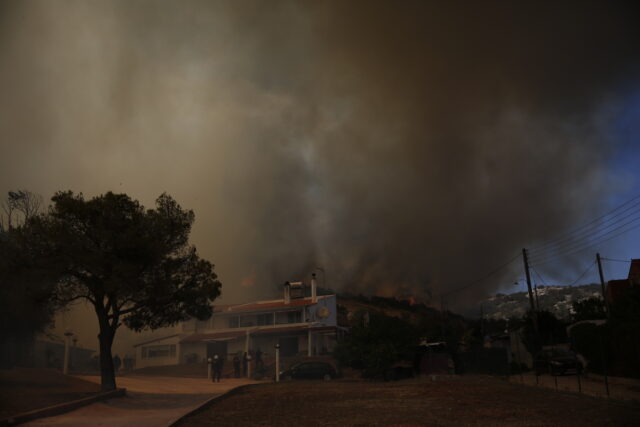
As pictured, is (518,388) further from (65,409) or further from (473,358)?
(473,358)

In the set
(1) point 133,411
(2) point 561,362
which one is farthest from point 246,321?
(1) point 133,411

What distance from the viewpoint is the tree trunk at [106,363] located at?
26547mm

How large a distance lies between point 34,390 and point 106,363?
→ 432 centimetres

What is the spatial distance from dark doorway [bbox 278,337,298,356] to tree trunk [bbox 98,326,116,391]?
104 feet

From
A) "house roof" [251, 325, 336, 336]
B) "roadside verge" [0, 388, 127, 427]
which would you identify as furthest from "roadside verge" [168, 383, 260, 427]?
"house roof" [251, 325, 336, 336]

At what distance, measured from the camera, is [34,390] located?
22.9m

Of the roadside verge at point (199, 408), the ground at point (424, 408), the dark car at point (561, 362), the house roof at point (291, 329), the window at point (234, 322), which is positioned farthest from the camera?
the window at point (234, 322)

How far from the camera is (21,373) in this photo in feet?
90.3

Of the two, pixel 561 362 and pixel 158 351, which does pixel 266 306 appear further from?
pixel 561 362

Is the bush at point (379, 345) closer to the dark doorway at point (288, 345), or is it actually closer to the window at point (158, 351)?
the dark doorway at point (288, 345)

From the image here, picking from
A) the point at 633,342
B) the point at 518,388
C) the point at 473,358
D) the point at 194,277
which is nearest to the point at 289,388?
the point at 194,277

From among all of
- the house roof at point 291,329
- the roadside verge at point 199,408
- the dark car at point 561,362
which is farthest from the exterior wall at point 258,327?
the roadside verge at point 199,408

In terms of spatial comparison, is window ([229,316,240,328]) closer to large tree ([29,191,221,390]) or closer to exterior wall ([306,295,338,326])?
exterior wall ([306,295,338,326])

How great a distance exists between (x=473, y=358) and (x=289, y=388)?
65.8 ft
